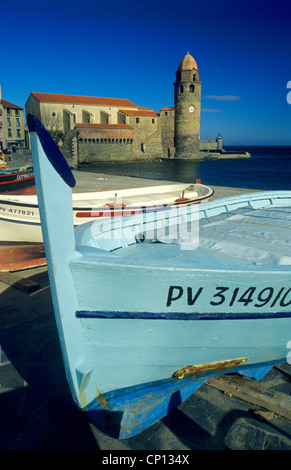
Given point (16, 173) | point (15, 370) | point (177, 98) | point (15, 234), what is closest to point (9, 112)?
point (177, 98)

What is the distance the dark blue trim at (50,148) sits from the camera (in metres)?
2.26

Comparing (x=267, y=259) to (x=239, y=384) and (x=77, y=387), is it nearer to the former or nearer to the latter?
(x=239, y=384)

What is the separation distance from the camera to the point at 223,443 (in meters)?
3.18

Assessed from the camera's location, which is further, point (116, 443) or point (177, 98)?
point (177, 98)

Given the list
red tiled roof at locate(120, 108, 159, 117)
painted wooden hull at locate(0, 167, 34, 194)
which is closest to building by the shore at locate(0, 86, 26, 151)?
red tiled roof at locate(120, 108, 159, 117)

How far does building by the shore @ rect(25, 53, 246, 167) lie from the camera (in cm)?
6425

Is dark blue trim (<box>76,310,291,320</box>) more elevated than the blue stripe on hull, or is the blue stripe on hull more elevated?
dark blue trim (<box>76,310,291,320</box>)

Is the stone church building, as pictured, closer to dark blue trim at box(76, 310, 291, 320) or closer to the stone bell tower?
the stone bell tower

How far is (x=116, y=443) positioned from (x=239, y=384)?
1615 millimetres

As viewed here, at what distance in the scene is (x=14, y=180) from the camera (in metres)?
13.5

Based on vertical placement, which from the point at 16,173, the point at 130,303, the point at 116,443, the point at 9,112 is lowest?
the point at 116,443

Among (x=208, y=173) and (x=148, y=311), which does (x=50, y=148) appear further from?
(x=208, y=173)

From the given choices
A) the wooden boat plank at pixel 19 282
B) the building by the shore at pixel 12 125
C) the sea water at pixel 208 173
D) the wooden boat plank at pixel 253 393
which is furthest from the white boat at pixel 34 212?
the building by the shore at pixel 12 125

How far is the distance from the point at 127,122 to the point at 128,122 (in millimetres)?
297
